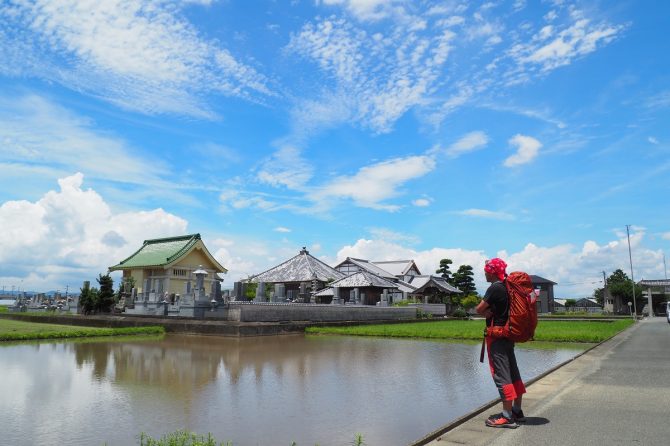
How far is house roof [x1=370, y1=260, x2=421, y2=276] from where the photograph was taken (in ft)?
189

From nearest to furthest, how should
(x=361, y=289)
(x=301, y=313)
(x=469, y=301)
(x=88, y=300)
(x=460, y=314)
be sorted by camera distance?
(x=301, y=313), (x=88, y=300), (x=361, y=289), (x=460, y=314), (x=469, y=301)

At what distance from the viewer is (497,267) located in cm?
578

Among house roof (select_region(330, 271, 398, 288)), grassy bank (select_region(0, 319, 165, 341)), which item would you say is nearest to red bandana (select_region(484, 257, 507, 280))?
grassy bank (select_region(0, 319, 165, 341))

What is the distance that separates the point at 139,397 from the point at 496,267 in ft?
18.3

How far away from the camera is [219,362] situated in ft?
36.6

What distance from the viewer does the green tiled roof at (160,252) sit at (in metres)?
31.9

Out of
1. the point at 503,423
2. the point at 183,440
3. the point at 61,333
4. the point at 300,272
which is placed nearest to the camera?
the point at 183,440

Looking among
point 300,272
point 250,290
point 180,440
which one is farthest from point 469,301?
point 180,440

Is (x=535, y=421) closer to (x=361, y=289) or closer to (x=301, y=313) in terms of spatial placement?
(x=301, y=313)

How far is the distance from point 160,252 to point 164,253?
28.3 inches

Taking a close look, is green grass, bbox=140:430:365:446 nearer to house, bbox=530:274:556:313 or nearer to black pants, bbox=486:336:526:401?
black pants, bbox=486:336:526:401

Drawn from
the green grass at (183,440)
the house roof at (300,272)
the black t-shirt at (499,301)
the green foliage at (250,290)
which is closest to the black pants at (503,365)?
the black t-shirt at (499,301)

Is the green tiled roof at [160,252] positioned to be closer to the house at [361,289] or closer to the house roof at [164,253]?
the house roof at [164,253]

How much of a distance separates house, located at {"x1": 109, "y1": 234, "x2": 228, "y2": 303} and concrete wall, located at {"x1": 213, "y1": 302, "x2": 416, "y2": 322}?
31.4 ft
